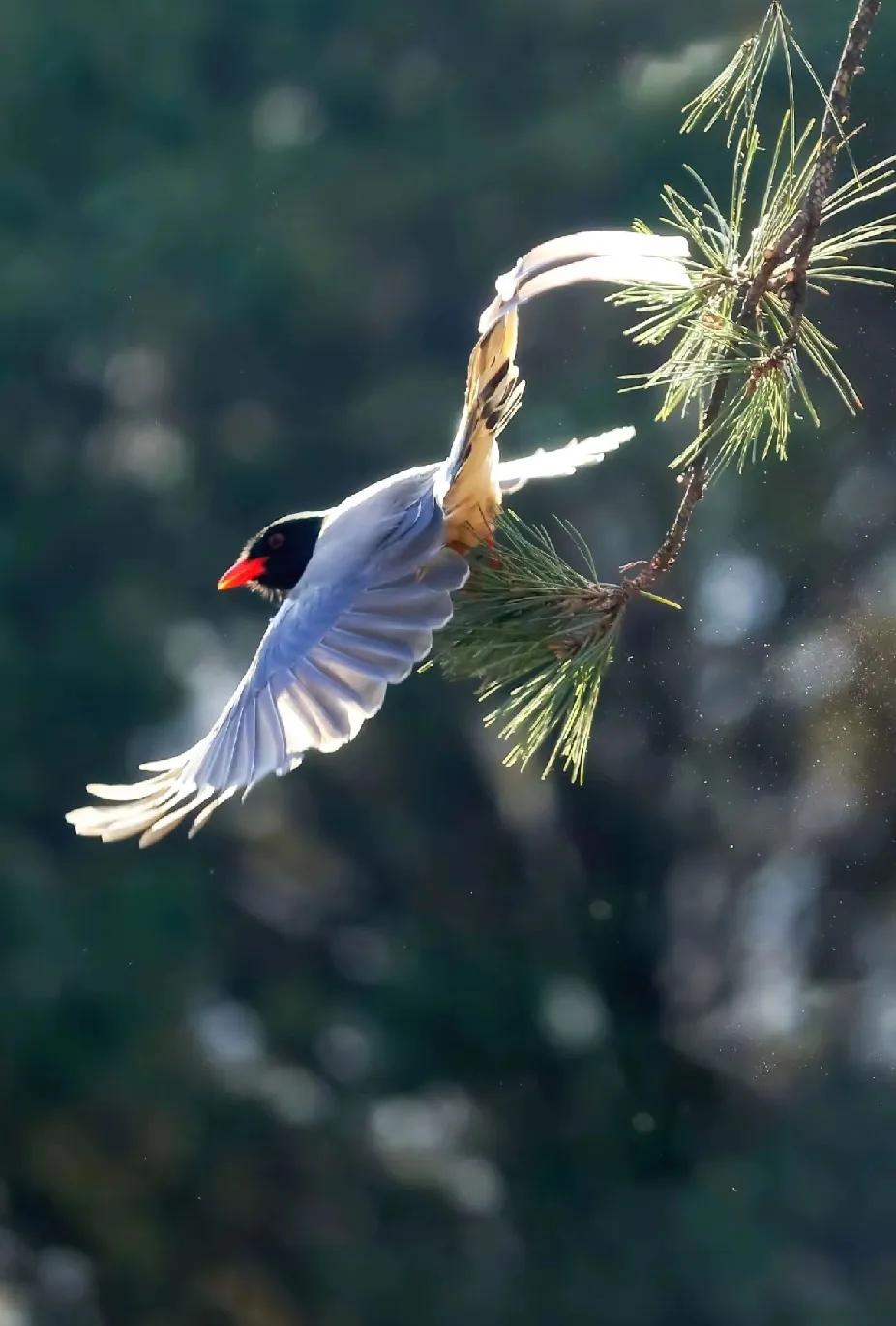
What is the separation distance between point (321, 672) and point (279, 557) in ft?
1.05

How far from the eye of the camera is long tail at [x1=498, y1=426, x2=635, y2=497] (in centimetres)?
117

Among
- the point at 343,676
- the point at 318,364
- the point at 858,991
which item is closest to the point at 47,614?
the point at 318,364

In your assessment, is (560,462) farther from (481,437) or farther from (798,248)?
(798,248)

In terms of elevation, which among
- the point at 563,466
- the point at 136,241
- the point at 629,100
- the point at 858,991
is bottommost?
the point at 858,991

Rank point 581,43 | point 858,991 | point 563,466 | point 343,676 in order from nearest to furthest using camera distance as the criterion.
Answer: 1. point 343,676
2. point 563,466
3. point 858,991
4. point 581,43

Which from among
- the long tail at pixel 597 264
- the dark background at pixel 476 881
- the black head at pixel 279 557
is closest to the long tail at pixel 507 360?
the long tail at pixel 597 264

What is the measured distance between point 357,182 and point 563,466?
1.16 m

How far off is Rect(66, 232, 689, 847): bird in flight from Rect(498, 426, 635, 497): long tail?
2 cm

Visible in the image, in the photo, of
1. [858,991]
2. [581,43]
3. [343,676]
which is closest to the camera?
[343,676]

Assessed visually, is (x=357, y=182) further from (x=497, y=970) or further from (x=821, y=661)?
(x=497, y=970)

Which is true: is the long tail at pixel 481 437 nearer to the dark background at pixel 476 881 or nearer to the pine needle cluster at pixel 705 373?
the pine needle cluster at pixel 705 373

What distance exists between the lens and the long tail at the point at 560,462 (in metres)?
1.17

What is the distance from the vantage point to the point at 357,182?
2.22 metres

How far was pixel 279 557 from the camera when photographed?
1.31 metres
